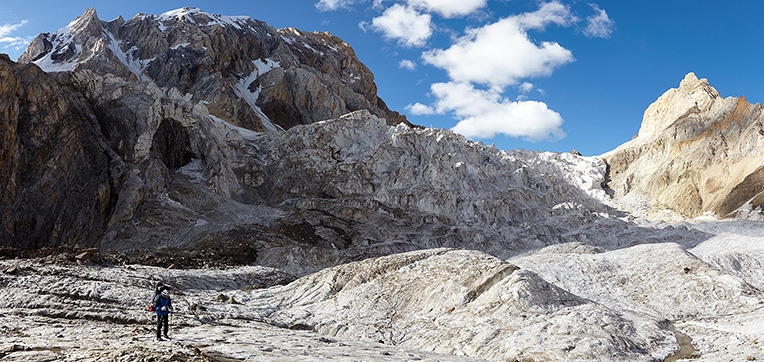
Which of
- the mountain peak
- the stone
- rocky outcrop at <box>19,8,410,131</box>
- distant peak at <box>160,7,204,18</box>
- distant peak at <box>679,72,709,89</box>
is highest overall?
distant peak at <box>160,7,204,18</box>

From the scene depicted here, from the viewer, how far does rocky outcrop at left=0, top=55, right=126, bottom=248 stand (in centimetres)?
4262

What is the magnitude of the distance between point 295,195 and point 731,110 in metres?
73.0

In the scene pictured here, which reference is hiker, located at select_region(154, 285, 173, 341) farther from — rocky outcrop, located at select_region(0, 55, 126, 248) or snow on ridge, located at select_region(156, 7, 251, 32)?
snow on ridge, located at select_region(156, 7, 251, 32)

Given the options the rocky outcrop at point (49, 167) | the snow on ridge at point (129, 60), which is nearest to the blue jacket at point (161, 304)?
the rocky outcrop at point (49, 167)

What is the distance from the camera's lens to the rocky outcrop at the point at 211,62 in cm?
10544

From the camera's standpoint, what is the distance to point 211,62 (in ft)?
380

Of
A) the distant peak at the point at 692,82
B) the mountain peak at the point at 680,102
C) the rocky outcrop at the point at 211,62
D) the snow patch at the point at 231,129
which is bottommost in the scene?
the snow patch at the point at 231,129

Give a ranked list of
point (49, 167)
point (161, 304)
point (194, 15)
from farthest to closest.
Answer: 1. point (194, 15)
2. point (49, 167)
3. point (161, 304)

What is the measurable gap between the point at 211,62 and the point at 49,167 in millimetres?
75901

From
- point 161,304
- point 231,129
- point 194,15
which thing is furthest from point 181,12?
point 161,304

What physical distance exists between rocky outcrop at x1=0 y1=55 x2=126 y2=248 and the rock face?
74.3m

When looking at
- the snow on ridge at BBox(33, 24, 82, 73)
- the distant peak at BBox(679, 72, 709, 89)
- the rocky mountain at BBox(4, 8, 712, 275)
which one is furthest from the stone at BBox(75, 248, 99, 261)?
the distant peak at BBox(679, 72, 709, 89)

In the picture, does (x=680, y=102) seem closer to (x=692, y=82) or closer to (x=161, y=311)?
(x=692, y=82)

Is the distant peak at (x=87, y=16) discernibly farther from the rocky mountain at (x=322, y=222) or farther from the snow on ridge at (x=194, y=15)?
the snow on ridge at (x=194, y=15)
